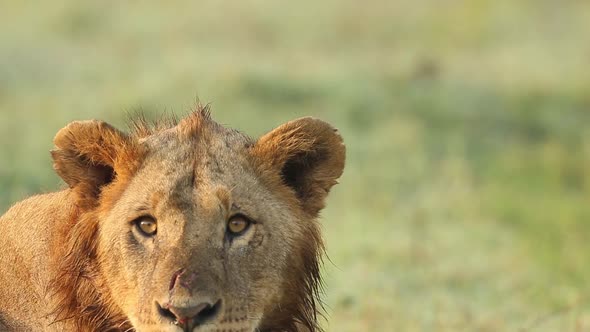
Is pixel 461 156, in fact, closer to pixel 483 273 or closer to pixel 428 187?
pixel 428 187

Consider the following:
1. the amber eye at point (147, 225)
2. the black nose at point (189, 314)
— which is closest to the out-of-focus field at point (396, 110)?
the amber eye at point (147, 225)

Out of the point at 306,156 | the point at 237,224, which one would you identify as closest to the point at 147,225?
the point at 237,224

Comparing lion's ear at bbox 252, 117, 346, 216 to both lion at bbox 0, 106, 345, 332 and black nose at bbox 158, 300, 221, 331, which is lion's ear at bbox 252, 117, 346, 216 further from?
black nose at bbox 158, 300, 221, 331

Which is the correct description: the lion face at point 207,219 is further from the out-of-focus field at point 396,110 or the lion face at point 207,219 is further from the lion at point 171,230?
the out-of-focus field at point 396,110

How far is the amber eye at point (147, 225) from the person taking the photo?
5375 mm

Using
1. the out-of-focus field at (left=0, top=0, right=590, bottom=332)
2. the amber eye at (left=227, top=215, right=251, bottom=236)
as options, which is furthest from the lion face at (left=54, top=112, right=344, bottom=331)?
the out-of-focus field at (left=0, top=0, right=590, bottom=332)

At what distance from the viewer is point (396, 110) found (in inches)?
701

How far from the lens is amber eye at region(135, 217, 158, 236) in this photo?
538 cm

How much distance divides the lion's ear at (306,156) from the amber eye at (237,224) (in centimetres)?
39

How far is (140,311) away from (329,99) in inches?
508

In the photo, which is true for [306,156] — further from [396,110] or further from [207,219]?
[396,110]

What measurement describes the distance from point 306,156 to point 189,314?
1.31 m

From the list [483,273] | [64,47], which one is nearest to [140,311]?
[483,273]

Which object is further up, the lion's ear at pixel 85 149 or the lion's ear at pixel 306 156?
the lion's ear at pixel 306 156
